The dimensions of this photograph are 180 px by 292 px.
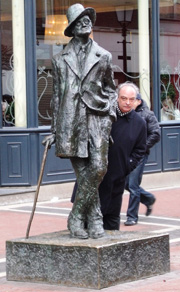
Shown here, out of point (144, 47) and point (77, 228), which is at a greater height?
point (144, 47)

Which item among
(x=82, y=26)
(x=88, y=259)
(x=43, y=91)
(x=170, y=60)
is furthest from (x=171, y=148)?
(x=88, y=259)

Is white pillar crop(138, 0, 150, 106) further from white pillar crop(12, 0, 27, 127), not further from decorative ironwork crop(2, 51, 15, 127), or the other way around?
decorative ironwork crop(2, 51, 15, 127)

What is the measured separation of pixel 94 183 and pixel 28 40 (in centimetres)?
653

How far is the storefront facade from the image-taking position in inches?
515

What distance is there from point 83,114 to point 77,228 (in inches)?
40.0

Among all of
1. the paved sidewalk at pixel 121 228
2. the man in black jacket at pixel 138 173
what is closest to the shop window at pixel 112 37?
the paved sidewalk at pixel 121 228

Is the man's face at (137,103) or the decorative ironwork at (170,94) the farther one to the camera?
the decorative ironwork at (170,94)

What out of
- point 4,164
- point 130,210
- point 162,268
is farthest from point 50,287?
point 4,164

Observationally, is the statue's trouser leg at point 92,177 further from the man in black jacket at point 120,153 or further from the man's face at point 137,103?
the man's face at point 137,103

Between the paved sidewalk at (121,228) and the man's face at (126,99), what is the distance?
1590 millimetres

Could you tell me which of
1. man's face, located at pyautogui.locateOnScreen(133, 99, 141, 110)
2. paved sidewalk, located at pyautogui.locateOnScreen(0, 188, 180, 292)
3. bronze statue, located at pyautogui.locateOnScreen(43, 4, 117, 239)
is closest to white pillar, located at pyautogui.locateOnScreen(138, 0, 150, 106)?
paved sidewalk, located at pyautogui.locateOnScreen(0, 188, 180, 292)

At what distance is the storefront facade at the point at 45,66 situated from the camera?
13078mm

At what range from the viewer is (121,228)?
1045 cm

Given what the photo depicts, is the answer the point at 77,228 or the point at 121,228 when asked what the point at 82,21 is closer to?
the point at 77,228
